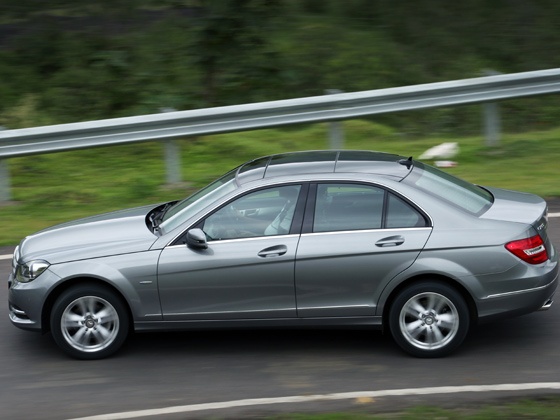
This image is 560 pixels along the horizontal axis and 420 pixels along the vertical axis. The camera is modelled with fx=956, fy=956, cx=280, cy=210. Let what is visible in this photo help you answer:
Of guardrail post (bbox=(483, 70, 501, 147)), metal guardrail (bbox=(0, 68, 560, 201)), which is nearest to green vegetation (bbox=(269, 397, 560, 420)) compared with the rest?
metal guardrail (bbox=(0, 68, 560, 201))

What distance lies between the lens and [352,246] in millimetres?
7117

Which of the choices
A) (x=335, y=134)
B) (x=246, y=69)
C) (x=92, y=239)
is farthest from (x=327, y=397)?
(x=246, y=69)

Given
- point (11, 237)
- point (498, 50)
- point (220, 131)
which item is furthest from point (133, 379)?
point (498, 50)

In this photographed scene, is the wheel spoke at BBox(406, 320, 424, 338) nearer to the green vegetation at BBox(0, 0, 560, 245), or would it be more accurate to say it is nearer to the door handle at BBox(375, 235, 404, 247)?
the door handle at BBox(375, 235, 404, 247)

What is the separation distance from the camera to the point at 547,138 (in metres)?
14.1

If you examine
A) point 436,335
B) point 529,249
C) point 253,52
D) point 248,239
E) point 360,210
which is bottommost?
point 436,335

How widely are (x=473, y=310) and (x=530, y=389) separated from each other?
844 millimetres

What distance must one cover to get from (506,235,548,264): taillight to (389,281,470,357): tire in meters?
0.53

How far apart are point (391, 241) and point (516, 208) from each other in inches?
45.0

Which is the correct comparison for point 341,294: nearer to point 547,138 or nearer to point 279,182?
point 279,182

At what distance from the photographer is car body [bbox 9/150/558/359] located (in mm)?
7098

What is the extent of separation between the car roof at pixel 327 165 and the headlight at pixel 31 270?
166 cm

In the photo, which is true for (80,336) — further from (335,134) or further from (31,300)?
(335,134)

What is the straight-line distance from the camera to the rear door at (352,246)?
23.3 feet
